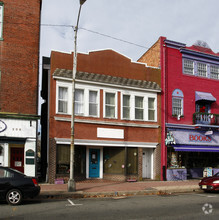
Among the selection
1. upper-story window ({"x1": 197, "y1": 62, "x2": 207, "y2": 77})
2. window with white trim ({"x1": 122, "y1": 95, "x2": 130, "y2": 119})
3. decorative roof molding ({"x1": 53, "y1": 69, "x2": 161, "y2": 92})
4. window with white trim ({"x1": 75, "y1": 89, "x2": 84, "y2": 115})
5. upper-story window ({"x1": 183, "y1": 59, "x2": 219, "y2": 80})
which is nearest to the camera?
decorative roof molding ({"x1": 53, "y1": 69, "x2": 161, "y2": 92})

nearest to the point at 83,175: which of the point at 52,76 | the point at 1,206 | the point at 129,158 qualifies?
the point at 129,158

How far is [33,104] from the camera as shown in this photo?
17562mm

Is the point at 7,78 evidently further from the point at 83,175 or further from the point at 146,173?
the point at 146,173

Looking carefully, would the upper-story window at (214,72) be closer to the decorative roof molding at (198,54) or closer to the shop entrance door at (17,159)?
the decorative roof molding at (198,54)

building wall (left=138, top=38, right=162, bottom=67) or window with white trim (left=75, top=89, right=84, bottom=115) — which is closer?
window with white trim (left=75, top=89, right=84, bottom=115)

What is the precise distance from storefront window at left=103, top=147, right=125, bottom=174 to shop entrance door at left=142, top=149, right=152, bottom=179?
198cm

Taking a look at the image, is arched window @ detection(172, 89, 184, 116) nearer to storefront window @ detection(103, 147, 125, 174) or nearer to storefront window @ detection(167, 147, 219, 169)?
storefront window @ detection(167, 147, 219, 169)


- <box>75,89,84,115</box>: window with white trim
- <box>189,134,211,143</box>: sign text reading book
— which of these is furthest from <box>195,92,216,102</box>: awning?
<box>75,89,84,115</box>: window with white trim

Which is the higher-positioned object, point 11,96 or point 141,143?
point 11,96

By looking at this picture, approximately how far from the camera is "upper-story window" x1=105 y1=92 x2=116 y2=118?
64.8 ft

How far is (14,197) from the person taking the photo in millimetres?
10578

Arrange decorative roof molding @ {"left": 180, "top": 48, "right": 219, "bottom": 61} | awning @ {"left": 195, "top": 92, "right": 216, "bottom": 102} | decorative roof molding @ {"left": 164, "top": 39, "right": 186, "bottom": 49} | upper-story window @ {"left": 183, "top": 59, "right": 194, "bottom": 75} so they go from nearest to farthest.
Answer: decorative roof molding @ {"left": 164, "top": 39, "right": 186, "bottom": 49}, awning @ {"left": 195, "top": 92, "right": 216, "bottom": 102}, decorative roof molding @ {"left": 180, "top": 48, "right": 219, "bottom": 61}, upper-story window @ {"left": 183, "top": 59, "right": 194, "bottom": 75}

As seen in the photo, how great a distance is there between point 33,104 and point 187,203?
10.7m

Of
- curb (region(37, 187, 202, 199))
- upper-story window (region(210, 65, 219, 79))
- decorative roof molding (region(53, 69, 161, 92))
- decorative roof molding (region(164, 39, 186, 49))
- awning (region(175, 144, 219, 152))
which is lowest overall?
curb (region(37, 187, 202, 199))
